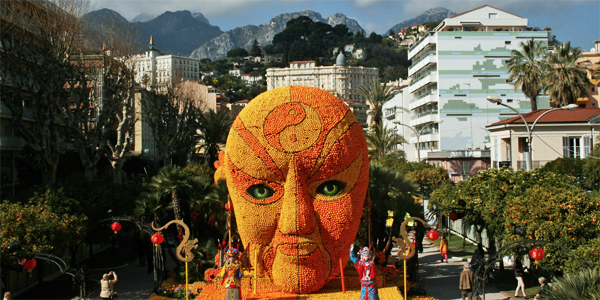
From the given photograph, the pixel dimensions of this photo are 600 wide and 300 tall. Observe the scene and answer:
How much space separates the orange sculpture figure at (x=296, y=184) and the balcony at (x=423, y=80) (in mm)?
38722

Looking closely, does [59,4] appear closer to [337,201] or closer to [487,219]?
[337,201]

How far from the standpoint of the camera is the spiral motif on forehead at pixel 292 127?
12.4 meters

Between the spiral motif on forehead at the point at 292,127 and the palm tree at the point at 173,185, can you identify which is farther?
the palm tree at the point at 173,185

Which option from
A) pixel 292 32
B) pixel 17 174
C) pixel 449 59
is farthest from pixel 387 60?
pixel 17 174

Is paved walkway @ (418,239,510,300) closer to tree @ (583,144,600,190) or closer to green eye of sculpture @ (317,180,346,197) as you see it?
green eye of sculpture @ (317,180,346,197)

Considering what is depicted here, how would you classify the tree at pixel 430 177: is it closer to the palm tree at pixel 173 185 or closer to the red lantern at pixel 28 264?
the palm tree at pixel 173 185

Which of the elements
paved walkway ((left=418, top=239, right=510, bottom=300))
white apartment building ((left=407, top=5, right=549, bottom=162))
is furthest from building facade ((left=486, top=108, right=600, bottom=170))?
white apartment building ((left=407, top=5, right=549, bottom=162))

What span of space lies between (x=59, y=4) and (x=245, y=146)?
17807mm

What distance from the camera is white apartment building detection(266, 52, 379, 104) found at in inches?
5615

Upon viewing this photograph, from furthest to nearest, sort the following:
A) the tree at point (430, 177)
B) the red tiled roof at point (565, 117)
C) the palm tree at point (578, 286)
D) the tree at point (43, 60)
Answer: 1. the tree at point (430, 177)
2. the red tiled roof at point (565, 117)
3. the tree at point (43, 60)
4. the palm tree at point (578, 286)

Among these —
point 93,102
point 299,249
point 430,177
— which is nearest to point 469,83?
point 430,177

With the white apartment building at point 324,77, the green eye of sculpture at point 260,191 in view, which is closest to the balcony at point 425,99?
the green eye of sculpture at point 260,191

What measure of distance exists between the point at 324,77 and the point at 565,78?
113 metres

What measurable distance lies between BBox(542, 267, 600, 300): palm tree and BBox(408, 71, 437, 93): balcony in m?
39.8
